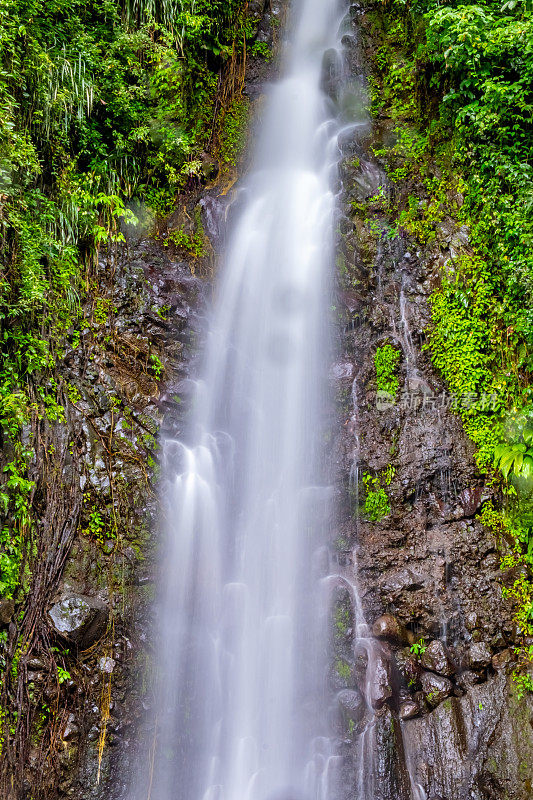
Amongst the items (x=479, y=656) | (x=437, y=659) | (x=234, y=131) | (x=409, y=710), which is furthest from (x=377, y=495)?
(x=234, y=131)

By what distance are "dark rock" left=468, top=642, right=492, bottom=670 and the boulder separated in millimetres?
4017

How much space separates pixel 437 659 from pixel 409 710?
60 centimetres

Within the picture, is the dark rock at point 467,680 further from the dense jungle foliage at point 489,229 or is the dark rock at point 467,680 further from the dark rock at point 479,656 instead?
the dense jungle foliage at point 489,229

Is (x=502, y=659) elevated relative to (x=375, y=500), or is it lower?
lower

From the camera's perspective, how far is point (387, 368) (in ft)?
23.3

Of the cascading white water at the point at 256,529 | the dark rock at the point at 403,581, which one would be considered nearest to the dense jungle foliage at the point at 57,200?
the cascading white water at the point at 256,529

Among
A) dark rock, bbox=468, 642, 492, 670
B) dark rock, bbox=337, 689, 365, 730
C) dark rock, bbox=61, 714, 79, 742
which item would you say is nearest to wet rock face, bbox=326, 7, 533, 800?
dark rock, bbox=468, 642, 492, 670

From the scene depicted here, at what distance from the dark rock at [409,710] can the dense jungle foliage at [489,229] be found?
4.43ft

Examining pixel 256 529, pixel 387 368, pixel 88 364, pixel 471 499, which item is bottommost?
pixel 256 529

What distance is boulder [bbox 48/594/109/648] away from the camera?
502cm

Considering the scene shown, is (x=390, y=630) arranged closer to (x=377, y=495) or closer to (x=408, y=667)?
(x=408, y=667)

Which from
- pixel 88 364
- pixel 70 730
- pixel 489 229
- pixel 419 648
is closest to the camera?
pixel 70 730

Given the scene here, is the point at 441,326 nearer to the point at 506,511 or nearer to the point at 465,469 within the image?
the point at 465,469

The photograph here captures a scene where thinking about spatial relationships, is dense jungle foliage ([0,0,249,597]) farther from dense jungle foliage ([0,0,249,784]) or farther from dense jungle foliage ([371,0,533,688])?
dense jungle foliage ([371,0,533,688])
